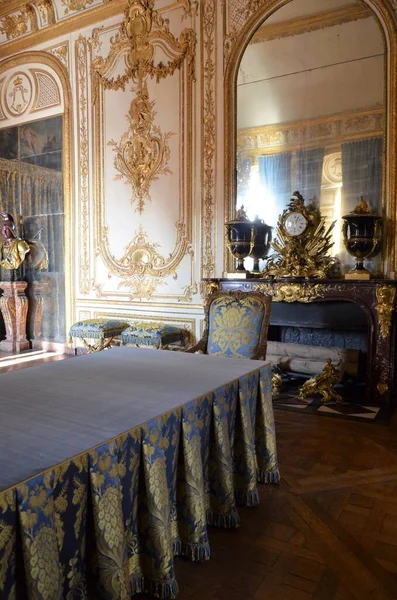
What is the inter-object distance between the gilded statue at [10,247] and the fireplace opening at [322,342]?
328 cm

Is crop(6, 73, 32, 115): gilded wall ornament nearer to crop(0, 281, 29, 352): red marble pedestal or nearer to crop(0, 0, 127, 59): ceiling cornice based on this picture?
crop(0, 0, 127, 59): ceiling cornice

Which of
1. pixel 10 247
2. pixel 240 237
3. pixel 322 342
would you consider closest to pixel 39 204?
pixel 10 247

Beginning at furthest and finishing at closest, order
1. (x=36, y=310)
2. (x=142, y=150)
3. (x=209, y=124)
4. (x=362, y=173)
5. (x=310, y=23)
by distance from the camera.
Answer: (x=36, y=310), (x=142, y=150), (x=209, y=124), (x=310, y=23), (x=362, y=173)

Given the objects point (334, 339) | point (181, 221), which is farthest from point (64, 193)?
point (334, 339)

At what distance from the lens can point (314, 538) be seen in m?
1.72

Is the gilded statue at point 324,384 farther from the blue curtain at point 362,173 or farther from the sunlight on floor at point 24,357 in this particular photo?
the sunlight on floor at point 24,357

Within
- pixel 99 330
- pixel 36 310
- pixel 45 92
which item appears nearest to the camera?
pixel 99 330

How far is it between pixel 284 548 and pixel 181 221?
353 cm

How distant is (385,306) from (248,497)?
2.02m

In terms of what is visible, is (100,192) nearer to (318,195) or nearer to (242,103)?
(242,103)

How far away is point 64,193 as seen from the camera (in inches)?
218

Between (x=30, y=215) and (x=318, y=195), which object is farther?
(x=30, y=215)

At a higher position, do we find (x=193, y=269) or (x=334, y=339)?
(x=193, y=269)

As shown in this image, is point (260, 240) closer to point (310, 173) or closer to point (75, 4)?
point (310, 173)
